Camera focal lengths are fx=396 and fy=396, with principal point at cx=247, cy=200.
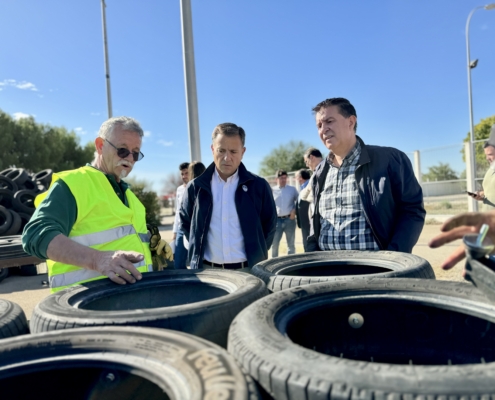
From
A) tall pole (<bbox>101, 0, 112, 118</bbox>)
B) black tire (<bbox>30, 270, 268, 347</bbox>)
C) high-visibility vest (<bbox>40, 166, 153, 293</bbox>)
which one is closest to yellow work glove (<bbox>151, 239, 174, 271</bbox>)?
high-visibility vest (<bbox>40, 166, 153, 293</bbox>)

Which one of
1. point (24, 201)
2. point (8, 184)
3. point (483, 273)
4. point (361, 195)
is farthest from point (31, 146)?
point (483, 273)

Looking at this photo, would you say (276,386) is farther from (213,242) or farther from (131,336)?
(213,242)

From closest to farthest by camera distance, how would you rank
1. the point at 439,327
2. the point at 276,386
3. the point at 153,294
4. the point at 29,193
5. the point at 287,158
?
the point at 276,386 < the point at 439,327 < the point at 153,294 < the point at 29,193 < the point at 287,158

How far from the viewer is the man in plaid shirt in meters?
2.97

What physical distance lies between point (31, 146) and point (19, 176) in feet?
75.9

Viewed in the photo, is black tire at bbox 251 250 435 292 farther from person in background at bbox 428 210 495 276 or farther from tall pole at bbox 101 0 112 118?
tall pole at bbox 101 0 112 118

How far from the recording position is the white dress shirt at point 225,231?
335cm

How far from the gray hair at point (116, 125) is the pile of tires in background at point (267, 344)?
3.39 feet

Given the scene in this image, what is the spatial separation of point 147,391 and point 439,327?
1.12 m

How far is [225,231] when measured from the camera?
336 centimetres

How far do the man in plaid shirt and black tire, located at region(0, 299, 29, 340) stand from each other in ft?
7.11

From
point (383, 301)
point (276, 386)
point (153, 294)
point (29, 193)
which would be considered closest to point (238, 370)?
point (276, 386)

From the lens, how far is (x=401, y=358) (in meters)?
1.60

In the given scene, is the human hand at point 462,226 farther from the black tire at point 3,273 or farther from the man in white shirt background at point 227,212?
the black tire at point 3,273
